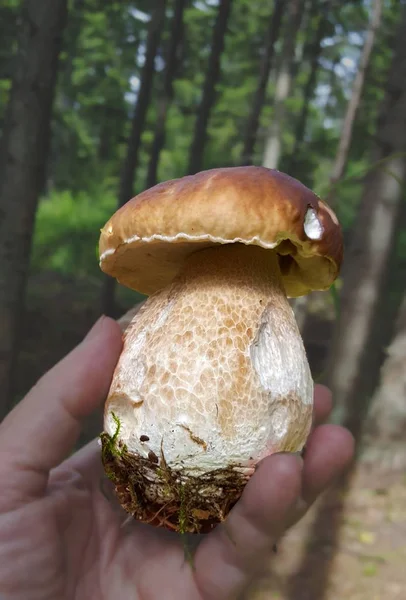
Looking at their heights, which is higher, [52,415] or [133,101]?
[133,101]

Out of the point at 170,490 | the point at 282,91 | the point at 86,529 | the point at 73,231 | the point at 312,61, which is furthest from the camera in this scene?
the point at 73,231

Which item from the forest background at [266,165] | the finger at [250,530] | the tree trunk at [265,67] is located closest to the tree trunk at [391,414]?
the forest background at [266,165]

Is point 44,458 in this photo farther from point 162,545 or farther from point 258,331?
point 258,331

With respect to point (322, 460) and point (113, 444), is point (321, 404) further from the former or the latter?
point (113, 444)

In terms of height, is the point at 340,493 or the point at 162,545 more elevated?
the point at 162,545

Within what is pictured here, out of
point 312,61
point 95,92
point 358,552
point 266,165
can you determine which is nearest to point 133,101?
point 95,92

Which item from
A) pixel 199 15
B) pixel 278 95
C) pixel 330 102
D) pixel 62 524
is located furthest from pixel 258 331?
pixel 330 102

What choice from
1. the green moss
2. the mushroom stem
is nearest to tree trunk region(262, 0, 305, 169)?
the mushroom stem
